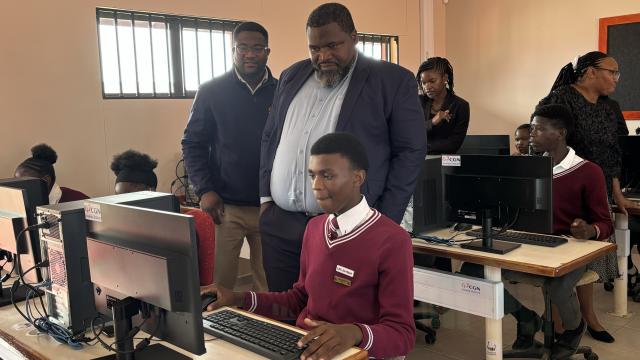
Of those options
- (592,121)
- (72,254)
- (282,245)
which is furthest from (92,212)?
(592,121)

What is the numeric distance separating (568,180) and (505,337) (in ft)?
3.49

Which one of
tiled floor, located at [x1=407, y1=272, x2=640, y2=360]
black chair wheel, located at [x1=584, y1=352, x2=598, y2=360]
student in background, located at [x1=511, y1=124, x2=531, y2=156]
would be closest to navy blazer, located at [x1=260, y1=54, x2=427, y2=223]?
tiled floor, located at [x1=407, y1=272, x2=640, y2=360]

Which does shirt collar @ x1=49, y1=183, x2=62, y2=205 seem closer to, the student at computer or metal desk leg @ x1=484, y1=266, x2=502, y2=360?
the student at computer

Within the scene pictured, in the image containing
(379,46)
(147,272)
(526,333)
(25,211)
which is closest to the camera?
(147,272)

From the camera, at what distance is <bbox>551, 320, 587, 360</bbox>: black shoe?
279 centimetres

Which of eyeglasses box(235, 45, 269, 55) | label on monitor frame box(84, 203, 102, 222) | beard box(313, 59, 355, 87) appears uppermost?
eyeglasses box(235, 45, 269, 55)

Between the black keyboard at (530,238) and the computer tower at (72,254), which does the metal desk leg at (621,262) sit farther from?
the computer tower at (72,254)

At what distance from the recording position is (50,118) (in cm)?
384

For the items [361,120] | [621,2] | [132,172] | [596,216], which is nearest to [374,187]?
[361,120]

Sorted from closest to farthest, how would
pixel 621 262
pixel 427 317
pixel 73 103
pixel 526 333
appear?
pixel 526 333 → pixel 427 317 → pixel 621 262 → pixel 73 103

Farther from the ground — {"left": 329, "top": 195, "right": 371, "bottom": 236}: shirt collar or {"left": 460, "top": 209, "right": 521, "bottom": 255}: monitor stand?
{"left": 329, "top": 195, "right": 371, "bottom": 236}: shirt collar

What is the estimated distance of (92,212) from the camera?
4.75 ft

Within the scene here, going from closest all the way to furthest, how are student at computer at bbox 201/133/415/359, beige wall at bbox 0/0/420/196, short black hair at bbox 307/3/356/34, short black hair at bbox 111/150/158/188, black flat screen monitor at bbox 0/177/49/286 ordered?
student at computer at bbox 201/133/415/359, black flat screen monitor at bbox 0/177/49/286, short black hair at bbox 307/3/356/34, short black hair at bbox 111/150/158/188, beige wall at bbox 0/0/420/196

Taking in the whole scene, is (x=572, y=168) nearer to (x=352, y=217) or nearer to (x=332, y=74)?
(x=332, y=74)
